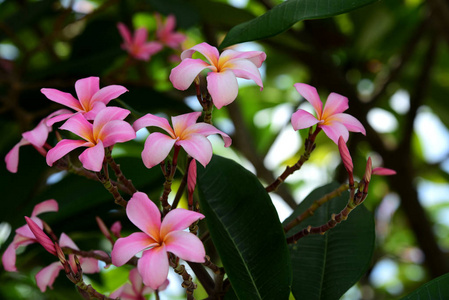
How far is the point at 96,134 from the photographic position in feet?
1.48

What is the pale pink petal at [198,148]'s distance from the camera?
42 cm

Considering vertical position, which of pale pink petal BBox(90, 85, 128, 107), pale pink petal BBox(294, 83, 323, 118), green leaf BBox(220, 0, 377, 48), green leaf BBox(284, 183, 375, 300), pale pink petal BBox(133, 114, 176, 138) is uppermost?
green leaf BBox(220, 0, 377, 48)

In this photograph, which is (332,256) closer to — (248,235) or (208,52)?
(248,235)

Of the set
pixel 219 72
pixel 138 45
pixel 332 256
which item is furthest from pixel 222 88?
pixel 138 45

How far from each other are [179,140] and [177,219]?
2.7 inches

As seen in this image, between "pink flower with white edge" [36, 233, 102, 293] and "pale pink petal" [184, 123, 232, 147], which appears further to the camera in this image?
"pink flower with white edge" [36, 233, 102, 293]

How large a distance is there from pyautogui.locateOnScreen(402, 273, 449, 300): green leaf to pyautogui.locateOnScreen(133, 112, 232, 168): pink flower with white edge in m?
0.21

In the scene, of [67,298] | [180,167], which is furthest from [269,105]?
[180,167]

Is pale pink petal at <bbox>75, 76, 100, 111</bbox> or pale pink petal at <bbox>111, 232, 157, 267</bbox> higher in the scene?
pale pink petal at <bbox>75, 76, 100, 111</bbox>

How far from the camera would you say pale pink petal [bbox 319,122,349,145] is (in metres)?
0.48

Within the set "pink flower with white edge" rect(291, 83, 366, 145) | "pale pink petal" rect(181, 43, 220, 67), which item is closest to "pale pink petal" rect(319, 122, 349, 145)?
"pink flower with white edge" rect(291, 83, 366, 145)

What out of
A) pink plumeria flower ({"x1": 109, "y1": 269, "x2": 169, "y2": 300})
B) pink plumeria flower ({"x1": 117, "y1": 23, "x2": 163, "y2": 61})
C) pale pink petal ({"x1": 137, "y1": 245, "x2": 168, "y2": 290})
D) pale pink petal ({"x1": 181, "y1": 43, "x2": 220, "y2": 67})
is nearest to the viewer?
pale pink petal ({"x1": 137, "y1": 245, "x2": 168, "y2": 290})

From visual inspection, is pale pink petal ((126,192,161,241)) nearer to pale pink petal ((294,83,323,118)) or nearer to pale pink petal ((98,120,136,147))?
pale pink petal ((98,120,136,147))

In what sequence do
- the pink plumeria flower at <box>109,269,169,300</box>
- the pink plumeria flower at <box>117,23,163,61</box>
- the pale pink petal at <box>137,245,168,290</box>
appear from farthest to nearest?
the pink plumeria flower at <box>117,23,163,61</box> → the pink plumeria flower at <box>109,269,169,300</box> → the pale pink petal at <box>137,245,168,290</box>
